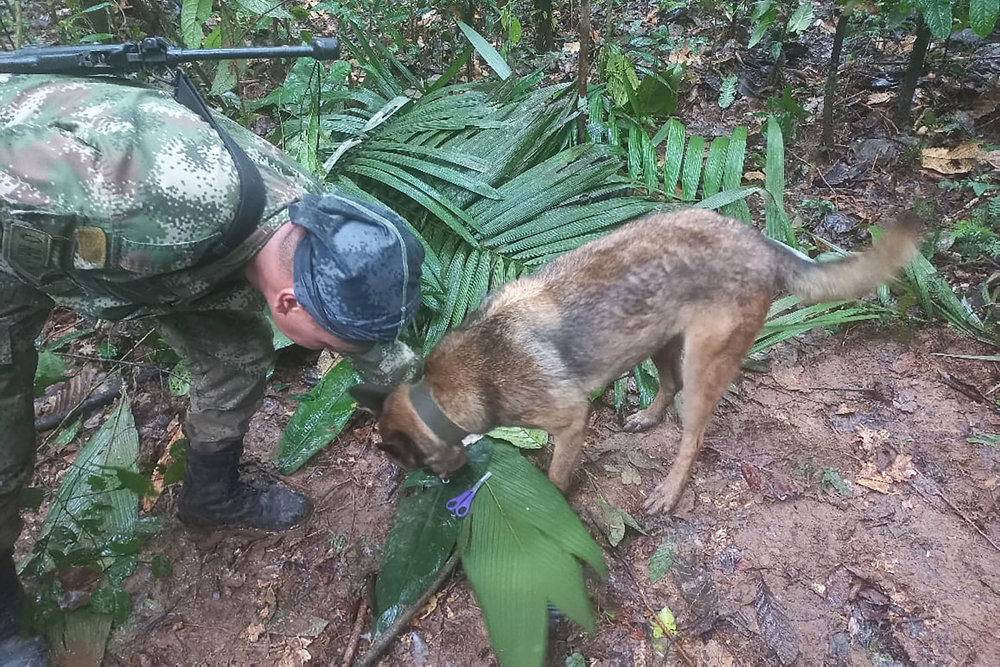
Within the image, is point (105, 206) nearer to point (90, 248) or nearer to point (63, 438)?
point (90, 248)

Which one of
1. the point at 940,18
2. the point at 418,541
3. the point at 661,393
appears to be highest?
the point at 940,18

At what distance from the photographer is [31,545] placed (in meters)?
3.17

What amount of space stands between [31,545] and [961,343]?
17.0 ft

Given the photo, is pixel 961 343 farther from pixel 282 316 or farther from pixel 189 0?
pixel 189 0

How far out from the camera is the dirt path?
8.86 ft

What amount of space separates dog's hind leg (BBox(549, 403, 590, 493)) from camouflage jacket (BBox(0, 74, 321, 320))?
4.97 ft

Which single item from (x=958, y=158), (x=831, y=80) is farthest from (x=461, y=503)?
(x=958, y=158)

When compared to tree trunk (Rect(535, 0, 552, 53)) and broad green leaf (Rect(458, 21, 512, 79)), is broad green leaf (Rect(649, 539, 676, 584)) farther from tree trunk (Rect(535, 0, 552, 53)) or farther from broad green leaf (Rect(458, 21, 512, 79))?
tree trunk (Rect(535, 0, 552, 53))

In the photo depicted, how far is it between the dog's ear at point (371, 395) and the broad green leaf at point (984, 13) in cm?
375

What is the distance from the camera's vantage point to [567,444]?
298 centimetres

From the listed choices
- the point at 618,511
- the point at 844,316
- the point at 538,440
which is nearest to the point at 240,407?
the point at 538,440

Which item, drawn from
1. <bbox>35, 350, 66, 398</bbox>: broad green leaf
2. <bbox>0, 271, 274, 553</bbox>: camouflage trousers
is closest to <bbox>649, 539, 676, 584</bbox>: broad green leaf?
<bbox>0, 271, 274, 553</bbox>: camouflage trousers

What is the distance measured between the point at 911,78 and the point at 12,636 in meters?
6.48

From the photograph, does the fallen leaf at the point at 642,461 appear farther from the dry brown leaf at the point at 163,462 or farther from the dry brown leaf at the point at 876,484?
the dry brown leaf at the point at 163,462
